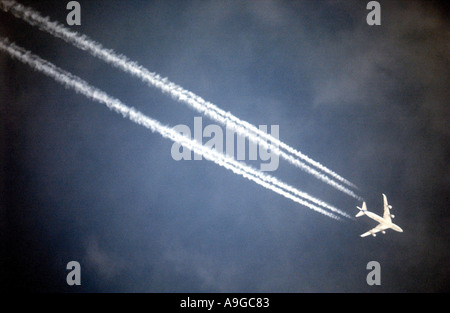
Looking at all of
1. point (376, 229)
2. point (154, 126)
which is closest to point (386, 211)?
point (376, 229)

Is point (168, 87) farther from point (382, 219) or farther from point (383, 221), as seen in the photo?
point (383, 221)

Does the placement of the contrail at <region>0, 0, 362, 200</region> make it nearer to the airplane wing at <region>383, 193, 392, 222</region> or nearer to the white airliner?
the white airliner

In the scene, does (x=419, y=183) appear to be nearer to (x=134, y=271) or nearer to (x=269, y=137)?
(x=269, y=137)

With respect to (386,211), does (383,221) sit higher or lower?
lower

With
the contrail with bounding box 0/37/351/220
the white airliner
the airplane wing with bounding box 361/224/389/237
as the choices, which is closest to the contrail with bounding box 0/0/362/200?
the white airliner

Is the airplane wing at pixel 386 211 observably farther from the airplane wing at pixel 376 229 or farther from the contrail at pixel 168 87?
the contrail at pixel 168 87

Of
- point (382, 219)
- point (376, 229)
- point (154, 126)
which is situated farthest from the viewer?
point (376, 229)

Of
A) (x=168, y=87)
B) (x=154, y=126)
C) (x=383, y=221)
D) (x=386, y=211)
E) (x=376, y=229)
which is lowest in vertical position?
(x=376, y=229)
